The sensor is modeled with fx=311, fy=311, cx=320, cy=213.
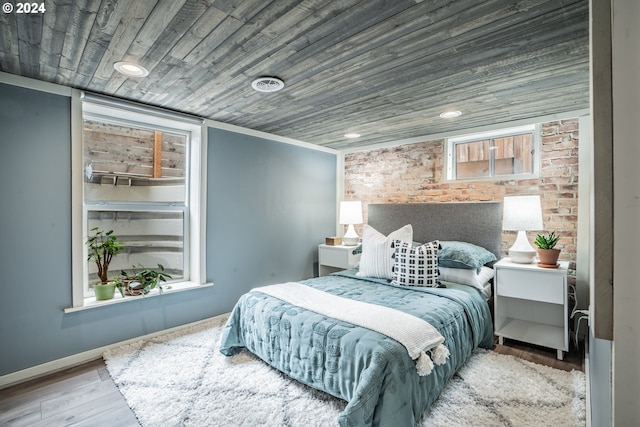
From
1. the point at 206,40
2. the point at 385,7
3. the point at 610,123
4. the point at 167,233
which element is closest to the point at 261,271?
the point at 167,233

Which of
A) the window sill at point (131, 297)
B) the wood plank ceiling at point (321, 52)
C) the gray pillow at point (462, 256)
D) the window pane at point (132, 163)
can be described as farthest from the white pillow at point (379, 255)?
the window pane at point (132, 163)

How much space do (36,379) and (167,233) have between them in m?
1.59

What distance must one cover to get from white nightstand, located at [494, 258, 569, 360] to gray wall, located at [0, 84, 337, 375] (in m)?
2.68

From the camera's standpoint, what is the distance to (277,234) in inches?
163

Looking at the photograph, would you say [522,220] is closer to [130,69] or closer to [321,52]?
[321,52]

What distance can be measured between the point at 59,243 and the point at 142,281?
77cm

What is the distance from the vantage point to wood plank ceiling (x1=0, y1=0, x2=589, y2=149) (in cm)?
157

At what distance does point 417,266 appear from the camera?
2803mm

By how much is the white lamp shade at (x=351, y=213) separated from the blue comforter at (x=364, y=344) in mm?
1433

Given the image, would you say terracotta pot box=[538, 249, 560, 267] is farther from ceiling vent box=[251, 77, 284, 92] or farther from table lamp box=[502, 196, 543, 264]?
ceiling vent box=[251, 77, 284, 92]

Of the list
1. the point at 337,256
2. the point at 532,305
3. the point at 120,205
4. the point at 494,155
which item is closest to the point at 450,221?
the point at 494,155

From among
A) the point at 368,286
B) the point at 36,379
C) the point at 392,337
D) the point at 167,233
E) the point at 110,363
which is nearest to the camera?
the point at 392,337

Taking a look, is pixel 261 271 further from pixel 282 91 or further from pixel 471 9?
pixel 471 9

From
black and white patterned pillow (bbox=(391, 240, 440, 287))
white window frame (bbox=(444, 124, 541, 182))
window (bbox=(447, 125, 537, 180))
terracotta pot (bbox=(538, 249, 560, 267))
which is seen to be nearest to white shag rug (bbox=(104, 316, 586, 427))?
black and white patterned pillow (bbox=(391, 240, 440, 287))
